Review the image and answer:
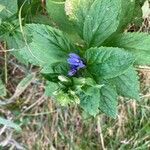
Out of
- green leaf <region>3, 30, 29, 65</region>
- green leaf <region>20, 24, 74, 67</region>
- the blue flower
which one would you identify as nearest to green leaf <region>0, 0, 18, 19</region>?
green leaf <region>3, 30, 29, 65</region>

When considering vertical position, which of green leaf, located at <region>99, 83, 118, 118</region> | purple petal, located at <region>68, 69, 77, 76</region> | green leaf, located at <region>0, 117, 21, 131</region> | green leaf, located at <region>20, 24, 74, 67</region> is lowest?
green leaf, located at <region>0, 117, 21, 131</region>

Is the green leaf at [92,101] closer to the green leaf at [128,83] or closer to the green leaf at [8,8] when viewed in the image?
the green leaf at [128,83]

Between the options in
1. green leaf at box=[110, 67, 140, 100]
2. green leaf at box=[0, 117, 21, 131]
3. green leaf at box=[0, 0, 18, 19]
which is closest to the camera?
green leaf at box=[110, 67, 140, 100]

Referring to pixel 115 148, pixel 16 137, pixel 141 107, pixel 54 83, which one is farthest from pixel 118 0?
pixel 16 137

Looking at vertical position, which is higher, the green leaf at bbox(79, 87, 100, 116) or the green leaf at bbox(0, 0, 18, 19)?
the green leaf at bbox(0, 0, 18, 19)

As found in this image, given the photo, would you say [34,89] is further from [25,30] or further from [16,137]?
[25,30]

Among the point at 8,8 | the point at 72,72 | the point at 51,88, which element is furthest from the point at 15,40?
the point at 72,72

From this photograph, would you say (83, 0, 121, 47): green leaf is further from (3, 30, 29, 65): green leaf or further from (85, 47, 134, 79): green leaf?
(3, 30, 29, 65): green leaf
